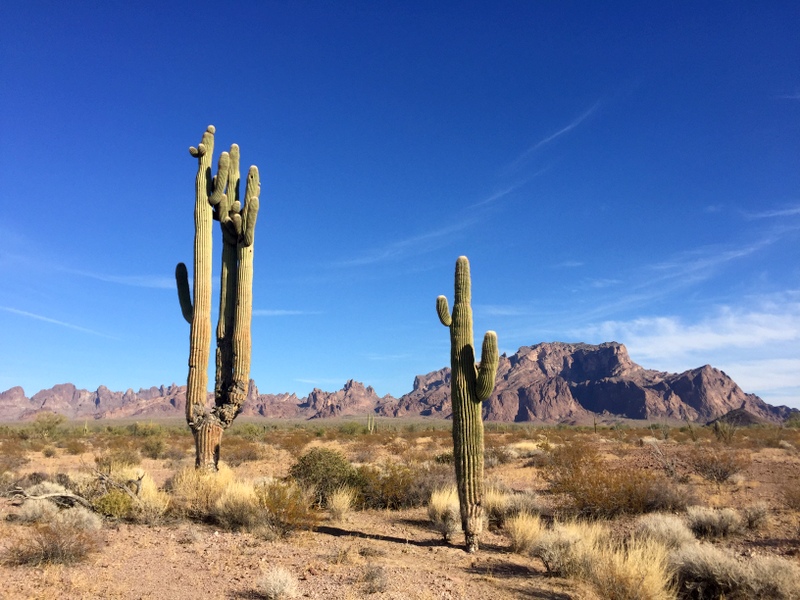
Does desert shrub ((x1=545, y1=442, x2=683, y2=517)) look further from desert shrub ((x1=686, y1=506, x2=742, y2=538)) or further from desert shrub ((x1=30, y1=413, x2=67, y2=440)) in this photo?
desert shrub ((x1=30, y1=413, x2=67, y2=440))

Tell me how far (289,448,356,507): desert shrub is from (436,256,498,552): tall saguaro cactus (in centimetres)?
405

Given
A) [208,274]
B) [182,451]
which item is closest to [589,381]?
[182,451]

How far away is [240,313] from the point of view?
520 inches

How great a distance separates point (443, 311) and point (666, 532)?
16.2ft

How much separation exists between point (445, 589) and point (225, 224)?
10440 millimetres

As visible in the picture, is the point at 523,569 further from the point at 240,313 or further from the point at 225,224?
the point at 225,224

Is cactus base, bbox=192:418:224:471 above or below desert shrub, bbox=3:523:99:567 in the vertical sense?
above

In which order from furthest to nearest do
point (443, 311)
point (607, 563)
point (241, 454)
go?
1. point (241, 454)
2. point (443, 311)
3. point (607, 563)

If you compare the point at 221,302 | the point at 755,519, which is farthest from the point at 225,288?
the point at 755,519

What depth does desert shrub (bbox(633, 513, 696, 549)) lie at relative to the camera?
773 centimetres

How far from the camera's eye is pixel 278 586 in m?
6.07

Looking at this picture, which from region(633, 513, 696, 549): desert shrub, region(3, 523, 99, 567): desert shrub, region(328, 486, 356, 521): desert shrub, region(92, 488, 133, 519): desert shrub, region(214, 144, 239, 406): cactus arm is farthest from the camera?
region(214, 144, 239, 406): cactus arm

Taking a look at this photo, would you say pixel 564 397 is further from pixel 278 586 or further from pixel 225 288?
pixel 278 586

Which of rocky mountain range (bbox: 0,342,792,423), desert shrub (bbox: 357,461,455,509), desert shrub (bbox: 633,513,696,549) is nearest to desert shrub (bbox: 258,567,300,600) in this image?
desert shrub (bbox: 633,513,696,549)
